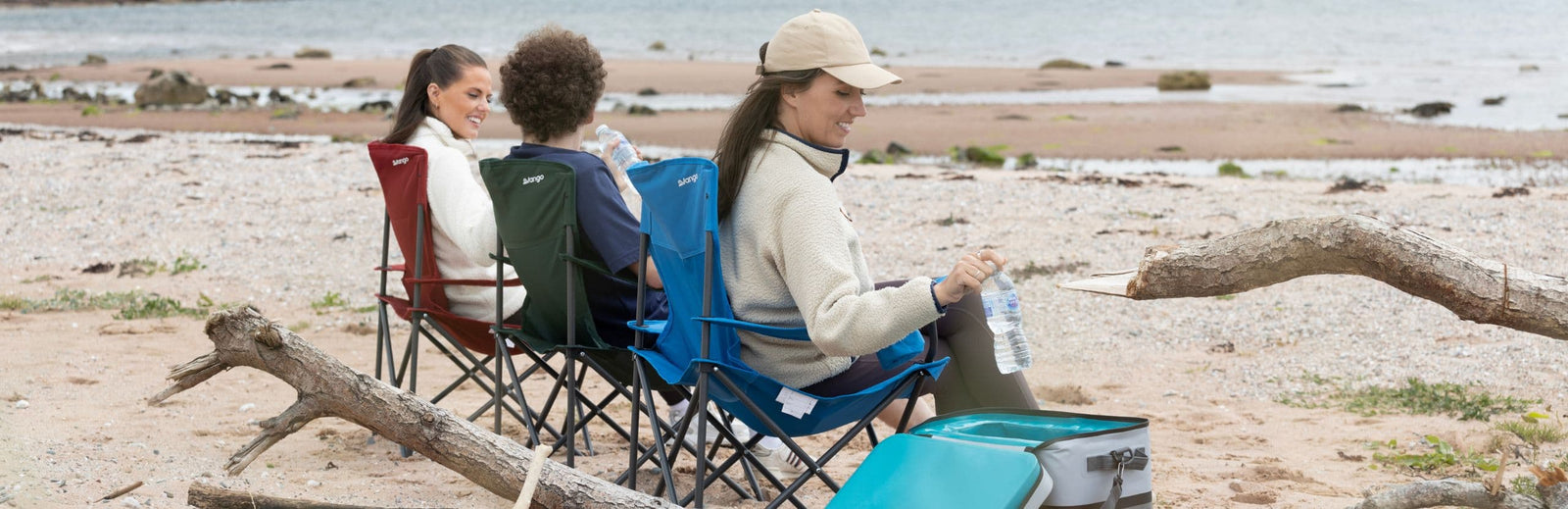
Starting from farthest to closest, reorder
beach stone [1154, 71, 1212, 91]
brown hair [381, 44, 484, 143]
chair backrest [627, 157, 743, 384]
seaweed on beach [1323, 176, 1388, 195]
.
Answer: beach stone [1154, 71, 1212, 91] < seaweed on beach [1323, 176, 1388, 195] < brown hair [381, 44, 484, 143] < chair backrest [627, 157, 743, 384]

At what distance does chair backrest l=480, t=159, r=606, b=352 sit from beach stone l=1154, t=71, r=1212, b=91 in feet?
71.6

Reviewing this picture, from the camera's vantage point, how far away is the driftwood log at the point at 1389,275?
284 centimetres

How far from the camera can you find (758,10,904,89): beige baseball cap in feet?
9.79

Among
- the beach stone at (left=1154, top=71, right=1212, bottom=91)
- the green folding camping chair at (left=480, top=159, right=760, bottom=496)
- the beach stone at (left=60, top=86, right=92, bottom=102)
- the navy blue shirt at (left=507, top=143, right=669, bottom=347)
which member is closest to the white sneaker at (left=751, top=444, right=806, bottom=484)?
the green folding camping chair at (left=480, top=159, right=760, bottom=496)

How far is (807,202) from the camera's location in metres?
2.92

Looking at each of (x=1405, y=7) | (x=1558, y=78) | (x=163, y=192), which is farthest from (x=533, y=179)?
(x=1405, y=7)

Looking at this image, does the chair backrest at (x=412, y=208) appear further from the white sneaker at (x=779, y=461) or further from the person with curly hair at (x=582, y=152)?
the white sneaker at (x=779, y=461)

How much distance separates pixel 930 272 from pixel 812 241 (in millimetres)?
4948

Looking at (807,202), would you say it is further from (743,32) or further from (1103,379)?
(743,32)

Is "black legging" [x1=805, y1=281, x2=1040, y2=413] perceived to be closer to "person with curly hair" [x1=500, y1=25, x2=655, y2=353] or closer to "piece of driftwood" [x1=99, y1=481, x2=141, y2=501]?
"person with curly hair" [x1=500, y1=25, x2=655, y2=353]

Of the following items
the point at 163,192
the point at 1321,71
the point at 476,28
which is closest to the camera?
the point at 163,192

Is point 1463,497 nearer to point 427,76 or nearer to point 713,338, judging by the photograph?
point 713,338

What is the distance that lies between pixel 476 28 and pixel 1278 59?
1220 inches

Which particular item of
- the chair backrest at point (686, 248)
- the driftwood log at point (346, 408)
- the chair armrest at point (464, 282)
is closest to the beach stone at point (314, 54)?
the chair armrest at point (464, 282)
